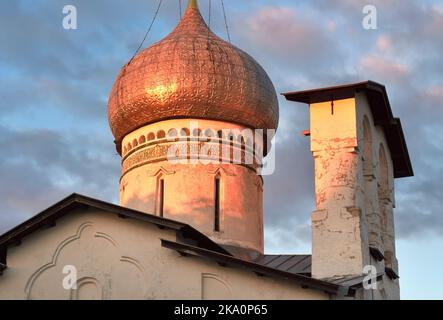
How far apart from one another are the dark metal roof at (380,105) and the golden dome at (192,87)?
125 inches

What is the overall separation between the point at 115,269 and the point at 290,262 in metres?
3.64

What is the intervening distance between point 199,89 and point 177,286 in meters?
5.94

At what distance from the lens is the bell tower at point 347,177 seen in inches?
541

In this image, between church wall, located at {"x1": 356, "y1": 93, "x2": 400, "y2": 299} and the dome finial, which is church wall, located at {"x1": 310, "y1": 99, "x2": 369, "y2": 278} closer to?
church wall, located at {"x1": 356, "y1": 93, "x2": 400, "y2": 299}

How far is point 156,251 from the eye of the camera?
14.1 m

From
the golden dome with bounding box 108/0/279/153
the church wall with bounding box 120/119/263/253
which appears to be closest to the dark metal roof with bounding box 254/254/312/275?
the church wall with bounding box 120/119/263/253

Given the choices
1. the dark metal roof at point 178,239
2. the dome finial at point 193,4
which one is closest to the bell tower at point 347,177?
the dark metal roof at point 178,239

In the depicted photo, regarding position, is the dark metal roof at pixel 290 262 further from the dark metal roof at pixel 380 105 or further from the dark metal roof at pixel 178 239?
the dark metal roof at pixel 380 105

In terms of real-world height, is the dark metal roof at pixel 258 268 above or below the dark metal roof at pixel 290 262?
below

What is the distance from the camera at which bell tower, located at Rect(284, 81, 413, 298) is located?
45.1 ft

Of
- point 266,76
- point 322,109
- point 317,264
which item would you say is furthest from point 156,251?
point 266,76

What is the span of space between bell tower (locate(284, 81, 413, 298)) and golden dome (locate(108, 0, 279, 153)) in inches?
144
